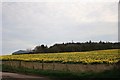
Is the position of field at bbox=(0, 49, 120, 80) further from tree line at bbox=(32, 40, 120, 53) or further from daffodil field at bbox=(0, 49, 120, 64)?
tree line at bbox=(32, 40, 120, 53)

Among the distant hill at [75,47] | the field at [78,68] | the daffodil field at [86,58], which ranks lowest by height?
the field at [78,68]

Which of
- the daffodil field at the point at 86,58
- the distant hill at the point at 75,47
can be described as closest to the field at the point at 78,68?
the daffodil field at the point at 86,58

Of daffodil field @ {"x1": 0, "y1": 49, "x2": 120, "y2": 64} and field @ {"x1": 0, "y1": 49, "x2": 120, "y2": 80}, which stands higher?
daffodil field @ {"x1": 0, "y1": 49, "x2": 120, "y2": 64}

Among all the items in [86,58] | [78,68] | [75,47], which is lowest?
[78,68]

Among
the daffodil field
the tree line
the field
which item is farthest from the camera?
the tree line

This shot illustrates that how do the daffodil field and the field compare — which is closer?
the field

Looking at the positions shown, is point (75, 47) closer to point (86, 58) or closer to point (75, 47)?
point (75, 47)

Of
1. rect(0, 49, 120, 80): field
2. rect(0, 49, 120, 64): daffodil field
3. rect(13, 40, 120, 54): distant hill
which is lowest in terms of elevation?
rect(0, 49, 120, 80): field

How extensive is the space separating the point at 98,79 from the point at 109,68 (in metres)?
4.50

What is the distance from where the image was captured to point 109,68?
2255 cm

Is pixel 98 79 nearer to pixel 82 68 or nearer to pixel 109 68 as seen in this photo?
pixel 109 68

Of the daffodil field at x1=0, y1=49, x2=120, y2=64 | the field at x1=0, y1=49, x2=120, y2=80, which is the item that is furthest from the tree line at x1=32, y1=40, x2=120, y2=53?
the field at x1=0, y1=49, x2=120, y2=80

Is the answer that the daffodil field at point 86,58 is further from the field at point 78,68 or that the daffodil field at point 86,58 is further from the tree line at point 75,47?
the tree line at point 75,47

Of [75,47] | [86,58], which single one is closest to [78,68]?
[86,58]
